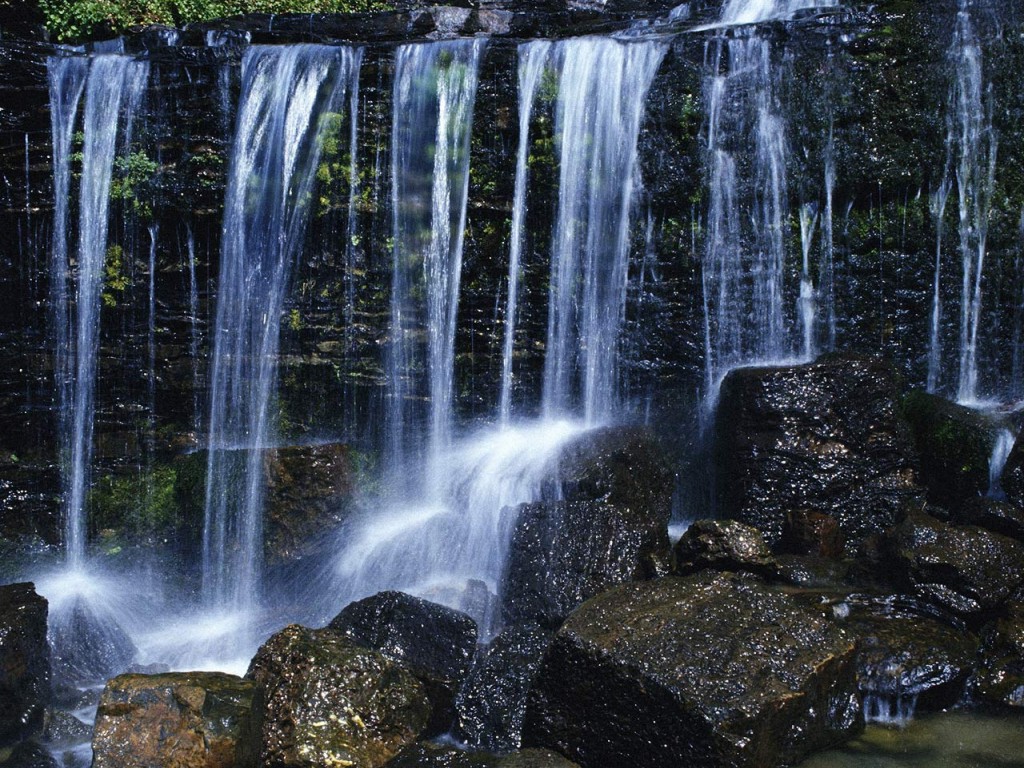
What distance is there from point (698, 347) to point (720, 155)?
1934 millimetres

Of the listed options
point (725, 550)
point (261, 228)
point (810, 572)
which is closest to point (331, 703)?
point (725, 550)

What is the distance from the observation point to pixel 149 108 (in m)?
10.1

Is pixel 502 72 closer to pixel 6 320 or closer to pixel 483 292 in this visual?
pixel 483 292

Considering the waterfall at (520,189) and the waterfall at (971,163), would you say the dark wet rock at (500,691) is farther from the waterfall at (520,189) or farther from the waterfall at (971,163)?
the waterfall at (971,163)

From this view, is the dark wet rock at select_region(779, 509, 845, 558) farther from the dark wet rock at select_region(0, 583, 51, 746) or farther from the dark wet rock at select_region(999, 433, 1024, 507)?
the dark wet rock at select_region(0, 583, 51, 746)

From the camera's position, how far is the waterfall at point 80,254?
9.95m

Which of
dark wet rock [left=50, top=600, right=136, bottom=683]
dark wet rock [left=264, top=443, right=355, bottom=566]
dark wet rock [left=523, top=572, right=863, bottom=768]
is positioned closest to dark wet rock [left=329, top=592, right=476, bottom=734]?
dark wet rock [left=523, top=572, right=863, bottom=768]

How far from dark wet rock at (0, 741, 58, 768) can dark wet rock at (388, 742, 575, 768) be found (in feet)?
7.17

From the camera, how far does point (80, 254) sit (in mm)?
9992

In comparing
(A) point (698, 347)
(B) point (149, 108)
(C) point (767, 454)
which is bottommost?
(C) point (767, 454)

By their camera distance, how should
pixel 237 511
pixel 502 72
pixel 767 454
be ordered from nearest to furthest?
1. pixel 767 454
2. pixel 237 511
3. pixel 502 72

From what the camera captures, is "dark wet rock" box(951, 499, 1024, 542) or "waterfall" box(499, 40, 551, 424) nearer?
"dark wet rock" box(951, 499, 1024, 542)

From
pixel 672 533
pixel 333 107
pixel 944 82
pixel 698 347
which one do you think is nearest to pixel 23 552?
pixel 333 107

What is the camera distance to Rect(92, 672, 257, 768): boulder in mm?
5020
